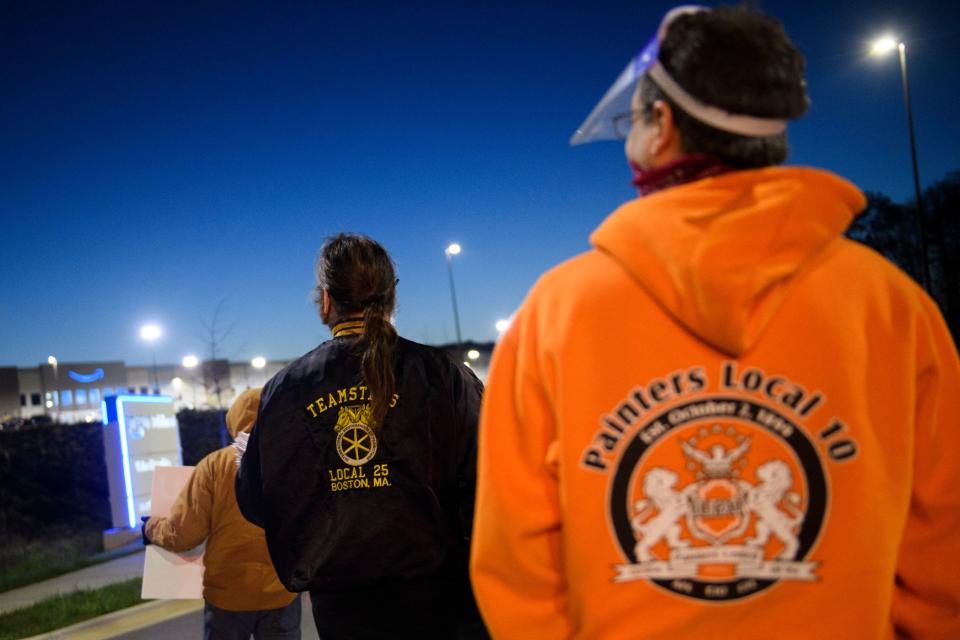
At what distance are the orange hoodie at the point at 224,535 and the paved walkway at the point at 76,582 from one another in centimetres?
540

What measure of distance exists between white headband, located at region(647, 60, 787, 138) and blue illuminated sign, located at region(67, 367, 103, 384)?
7846 cm

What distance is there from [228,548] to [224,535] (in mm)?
77

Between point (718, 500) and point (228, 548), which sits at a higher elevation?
point (718, 500)

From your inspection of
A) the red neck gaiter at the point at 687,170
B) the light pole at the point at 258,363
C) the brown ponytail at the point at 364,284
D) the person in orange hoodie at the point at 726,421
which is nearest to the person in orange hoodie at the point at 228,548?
the brown ponytail at the point at 364,284

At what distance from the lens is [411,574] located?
8.87 ft

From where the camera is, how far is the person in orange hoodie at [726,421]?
4.77 feet

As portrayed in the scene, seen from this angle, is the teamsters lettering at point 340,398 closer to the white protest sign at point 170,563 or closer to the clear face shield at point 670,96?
the clear face shield at point 670,96

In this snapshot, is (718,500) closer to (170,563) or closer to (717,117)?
(717,117)

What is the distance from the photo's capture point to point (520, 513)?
4.90 feet

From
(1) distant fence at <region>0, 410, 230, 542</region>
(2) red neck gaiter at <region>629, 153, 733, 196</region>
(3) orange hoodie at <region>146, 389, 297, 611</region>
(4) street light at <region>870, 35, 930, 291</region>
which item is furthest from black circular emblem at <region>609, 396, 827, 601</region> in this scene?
(4) street light at <region>870, 35, 930, 291</region>

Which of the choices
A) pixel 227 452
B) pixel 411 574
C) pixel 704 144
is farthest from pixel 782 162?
pixel 227 452

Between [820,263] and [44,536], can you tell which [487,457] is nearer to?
[820,263]

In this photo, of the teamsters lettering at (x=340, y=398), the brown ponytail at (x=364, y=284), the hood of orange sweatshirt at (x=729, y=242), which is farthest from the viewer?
the brown ponytail at (x=364, y=284)

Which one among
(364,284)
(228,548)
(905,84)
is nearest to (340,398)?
(364,284)
